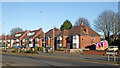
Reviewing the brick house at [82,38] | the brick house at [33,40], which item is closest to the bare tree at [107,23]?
the brick house at [82,38]

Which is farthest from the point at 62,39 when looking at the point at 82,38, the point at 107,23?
the point at 107,23

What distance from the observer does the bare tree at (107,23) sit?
173 ft

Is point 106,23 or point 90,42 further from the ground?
point 106,23

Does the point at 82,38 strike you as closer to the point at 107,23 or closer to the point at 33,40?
the point at 107,23

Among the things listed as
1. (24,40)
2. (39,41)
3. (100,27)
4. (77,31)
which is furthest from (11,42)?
(100,27)

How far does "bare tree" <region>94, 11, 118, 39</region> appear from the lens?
52.8 meters

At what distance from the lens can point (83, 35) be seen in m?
63.8

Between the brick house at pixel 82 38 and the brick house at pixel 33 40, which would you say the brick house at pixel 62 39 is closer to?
the brick house at pixel 82 38

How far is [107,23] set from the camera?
5403 centimetres

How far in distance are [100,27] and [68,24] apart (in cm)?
4555

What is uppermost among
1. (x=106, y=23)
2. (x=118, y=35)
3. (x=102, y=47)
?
(x=106, y=23)

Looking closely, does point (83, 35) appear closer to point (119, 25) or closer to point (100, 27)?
point (100, 27)

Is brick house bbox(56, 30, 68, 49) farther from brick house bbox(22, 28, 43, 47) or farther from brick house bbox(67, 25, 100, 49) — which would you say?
brick house bbox(22, 28, 43, 47)

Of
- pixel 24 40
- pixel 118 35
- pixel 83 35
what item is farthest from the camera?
pixel 24 40
